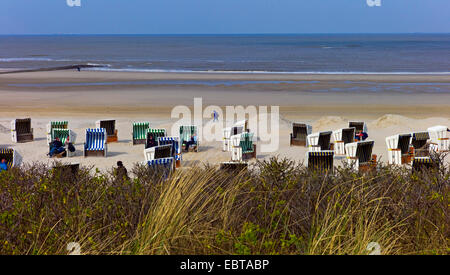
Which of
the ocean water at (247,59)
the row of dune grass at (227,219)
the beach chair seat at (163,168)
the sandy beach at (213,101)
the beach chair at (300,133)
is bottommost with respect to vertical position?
the row of dune grass at (227,219)

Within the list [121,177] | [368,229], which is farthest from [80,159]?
[368,229]

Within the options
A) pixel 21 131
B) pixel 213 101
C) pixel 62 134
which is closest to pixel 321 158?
pixel 62 134

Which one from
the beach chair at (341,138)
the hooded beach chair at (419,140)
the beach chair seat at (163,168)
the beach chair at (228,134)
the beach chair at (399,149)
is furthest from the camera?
the beach chair at (228,134)

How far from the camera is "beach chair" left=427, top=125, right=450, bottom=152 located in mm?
15289

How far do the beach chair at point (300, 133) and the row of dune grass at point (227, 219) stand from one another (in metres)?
11.3

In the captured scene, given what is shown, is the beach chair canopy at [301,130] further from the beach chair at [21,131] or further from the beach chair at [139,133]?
the beach chair at [21,131]

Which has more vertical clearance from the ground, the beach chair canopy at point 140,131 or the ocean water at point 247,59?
the ocean water at point 247,59

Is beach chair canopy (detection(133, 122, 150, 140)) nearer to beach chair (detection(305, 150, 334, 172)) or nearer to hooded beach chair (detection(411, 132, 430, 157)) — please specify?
beach chair (detection(305, 150, 334, 172))

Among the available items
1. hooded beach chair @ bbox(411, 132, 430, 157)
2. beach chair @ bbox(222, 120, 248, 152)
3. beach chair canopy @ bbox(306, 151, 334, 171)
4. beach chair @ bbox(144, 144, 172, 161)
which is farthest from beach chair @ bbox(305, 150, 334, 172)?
hooded beach chair @ bbox(411, 132, 430, 157)

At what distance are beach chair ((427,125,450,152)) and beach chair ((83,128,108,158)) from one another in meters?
10.2

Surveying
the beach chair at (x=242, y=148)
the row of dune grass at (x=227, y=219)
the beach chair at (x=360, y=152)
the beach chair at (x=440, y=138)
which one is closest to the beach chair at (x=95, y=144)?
the beach chair at (x=242, y=148)

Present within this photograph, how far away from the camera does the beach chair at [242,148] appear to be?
14.6m

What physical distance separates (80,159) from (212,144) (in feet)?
15.4

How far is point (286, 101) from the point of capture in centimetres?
3175
